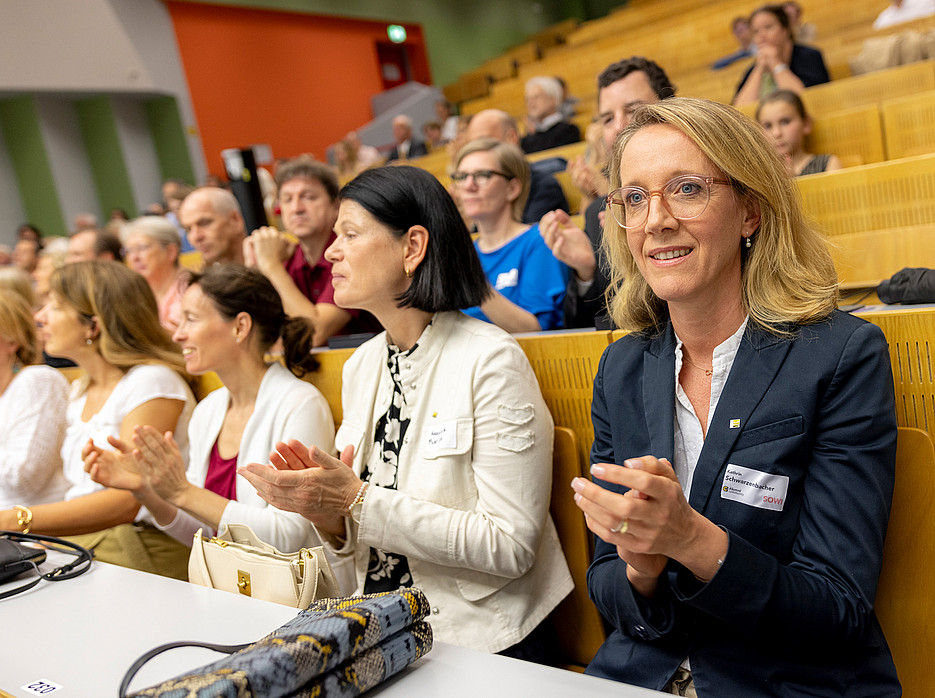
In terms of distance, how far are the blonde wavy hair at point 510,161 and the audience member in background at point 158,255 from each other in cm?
155

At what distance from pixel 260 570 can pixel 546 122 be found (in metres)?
4.72

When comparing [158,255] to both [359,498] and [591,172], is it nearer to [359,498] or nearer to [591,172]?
[591,172]

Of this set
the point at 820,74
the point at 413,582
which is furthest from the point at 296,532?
the point at 820,74

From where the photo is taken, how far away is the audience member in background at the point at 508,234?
8.11ft

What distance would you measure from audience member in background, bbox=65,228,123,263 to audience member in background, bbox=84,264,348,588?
2.04 meters

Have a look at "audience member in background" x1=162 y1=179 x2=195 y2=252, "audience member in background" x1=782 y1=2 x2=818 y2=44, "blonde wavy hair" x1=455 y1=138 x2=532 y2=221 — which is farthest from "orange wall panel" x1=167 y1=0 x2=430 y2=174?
"blonde wavy hair" x1=455 y1=138 x2=532 y2=221

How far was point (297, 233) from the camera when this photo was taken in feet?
9.45

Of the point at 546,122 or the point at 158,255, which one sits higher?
the point at 546,122

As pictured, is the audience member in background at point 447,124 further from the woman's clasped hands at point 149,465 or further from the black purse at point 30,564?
the black purse at point 30,564

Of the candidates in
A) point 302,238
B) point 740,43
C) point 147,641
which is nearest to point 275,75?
point 740,43

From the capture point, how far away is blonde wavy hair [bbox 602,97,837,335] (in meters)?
1.14

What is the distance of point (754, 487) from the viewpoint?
1.09m

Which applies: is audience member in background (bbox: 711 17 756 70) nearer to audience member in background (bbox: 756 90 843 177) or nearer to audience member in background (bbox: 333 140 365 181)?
audience member in background (bbox: 756 90 843 177)

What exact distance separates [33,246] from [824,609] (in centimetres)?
783
